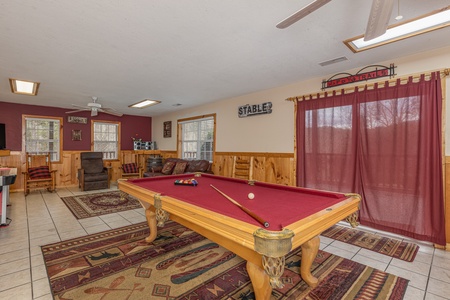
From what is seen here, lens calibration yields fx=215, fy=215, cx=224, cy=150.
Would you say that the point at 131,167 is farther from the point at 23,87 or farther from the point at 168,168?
the point at 23,87

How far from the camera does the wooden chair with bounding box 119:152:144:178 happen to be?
6.93 meters

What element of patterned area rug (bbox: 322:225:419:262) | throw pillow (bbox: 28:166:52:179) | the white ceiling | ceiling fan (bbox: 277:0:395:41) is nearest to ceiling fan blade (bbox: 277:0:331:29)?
ceiling fan (bbox: 277:0:395:41)

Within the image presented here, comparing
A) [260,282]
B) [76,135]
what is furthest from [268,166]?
[76,135]

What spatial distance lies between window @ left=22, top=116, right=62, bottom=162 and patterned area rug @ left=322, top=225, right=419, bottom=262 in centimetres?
757

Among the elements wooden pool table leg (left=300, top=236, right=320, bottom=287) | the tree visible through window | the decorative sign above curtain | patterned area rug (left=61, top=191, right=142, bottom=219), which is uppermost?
the decorative sign above curtain

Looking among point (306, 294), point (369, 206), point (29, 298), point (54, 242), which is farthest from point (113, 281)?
point (369, 206)

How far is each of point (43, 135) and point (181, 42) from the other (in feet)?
20.7

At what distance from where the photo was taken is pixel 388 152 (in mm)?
2926

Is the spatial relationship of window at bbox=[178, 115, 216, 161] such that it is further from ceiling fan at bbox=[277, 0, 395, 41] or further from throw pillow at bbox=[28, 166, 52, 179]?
ceiling fan at bbox=[277, 0, 395, 41]

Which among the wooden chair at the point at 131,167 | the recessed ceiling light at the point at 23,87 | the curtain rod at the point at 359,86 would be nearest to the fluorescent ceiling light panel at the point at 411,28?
the curtain rod at the point at 359,86

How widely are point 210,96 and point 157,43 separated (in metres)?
2.66

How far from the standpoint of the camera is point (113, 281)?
6.31ft

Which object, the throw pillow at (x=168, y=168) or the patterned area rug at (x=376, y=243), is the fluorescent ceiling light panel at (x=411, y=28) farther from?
the throw pillow at (x=168, y=168)

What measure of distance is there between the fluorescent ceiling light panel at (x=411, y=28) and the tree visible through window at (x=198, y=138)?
3964 millimetres
